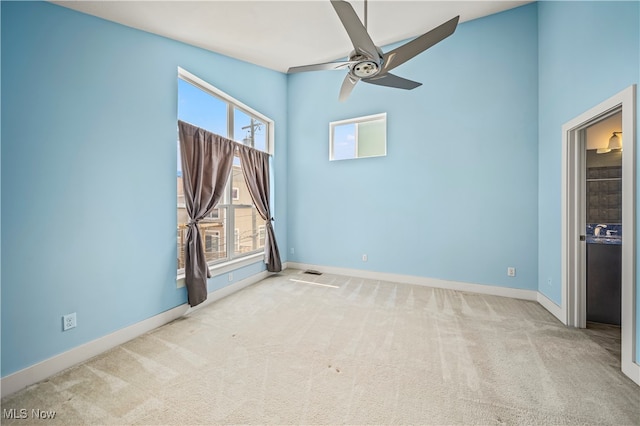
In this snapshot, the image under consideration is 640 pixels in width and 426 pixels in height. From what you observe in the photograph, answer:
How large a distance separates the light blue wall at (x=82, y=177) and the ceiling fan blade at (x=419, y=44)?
7.41ft

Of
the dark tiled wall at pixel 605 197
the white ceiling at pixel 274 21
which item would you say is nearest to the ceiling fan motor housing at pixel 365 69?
the white ceiling at pixel 274 21

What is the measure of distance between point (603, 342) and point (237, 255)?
419 cm

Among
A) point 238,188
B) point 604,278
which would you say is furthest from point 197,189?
point 604,278

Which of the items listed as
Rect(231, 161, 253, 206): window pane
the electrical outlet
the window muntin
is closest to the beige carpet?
the electrical outlet

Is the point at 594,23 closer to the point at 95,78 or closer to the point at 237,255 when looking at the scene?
the point at 95,78

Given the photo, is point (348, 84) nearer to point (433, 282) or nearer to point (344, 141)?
point (344, 141)

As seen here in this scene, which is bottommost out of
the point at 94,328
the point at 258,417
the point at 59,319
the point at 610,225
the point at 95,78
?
the point at 258,417

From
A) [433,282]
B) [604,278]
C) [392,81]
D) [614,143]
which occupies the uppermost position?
[392,81]

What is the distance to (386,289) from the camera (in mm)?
3656

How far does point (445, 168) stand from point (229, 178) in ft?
10.5

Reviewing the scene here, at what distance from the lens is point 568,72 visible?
249cm

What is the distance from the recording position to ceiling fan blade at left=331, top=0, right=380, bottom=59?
1593 millimetres

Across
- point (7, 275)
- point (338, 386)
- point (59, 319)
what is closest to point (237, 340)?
point (338, 386)

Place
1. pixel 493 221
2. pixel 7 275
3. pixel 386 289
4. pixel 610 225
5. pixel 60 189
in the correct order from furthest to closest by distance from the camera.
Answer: pixel 386 289 → pixel 493 221 → pixel 610 225 → pixel 60 189 → pixel 7 275
